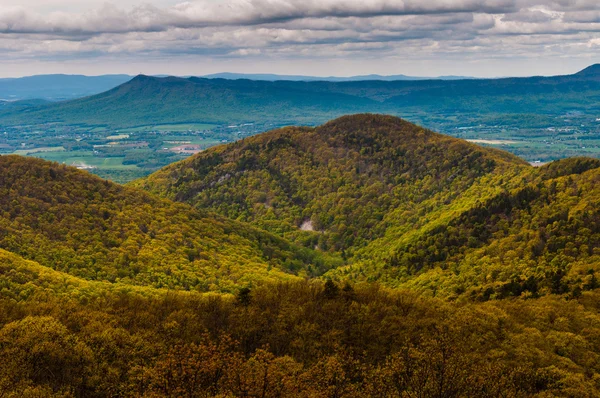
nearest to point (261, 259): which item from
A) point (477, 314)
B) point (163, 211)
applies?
point (163, 211)

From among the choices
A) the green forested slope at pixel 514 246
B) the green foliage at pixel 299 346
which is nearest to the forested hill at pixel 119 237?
the green foliage at pixel 299 346

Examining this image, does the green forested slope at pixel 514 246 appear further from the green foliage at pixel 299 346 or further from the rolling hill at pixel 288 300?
the green foliage at pixel 299 346

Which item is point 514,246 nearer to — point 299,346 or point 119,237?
point 299,346

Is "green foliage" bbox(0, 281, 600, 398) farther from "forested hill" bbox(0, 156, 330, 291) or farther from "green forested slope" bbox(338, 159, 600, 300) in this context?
"forested hill" bbox(0, 156, 330, 291)

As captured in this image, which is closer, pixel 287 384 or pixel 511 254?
pixel 287 384

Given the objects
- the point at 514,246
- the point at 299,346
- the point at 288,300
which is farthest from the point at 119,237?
the point at 514,246

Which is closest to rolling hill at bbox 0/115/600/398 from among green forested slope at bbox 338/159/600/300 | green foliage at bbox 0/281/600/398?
green foliage at bbox 0/281/600/398

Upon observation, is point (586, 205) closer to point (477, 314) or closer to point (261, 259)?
point (477, 314)

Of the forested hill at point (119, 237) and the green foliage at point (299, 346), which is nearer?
the green foliage at point (299, 346)
